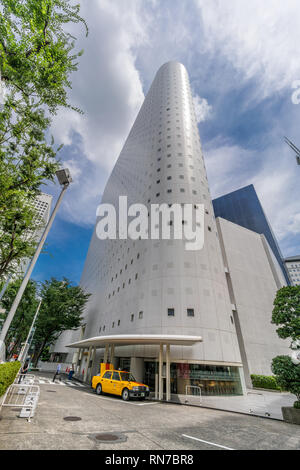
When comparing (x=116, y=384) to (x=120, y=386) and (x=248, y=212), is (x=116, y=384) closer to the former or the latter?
(x=120, y=386)

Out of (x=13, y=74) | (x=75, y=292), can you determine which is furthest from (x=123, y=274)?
(x=13, y=74)

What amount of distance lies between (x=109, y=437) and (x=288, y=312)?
12.0m

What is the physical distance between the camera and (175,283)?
70.2ft

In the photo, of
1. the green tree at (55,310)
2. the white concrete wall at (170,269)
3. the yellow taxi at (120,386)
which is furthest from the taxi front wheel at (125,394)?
the green tree at (55,310)

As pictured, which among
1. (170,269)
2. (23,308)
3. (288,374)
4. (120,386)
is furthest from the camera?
(23,308)

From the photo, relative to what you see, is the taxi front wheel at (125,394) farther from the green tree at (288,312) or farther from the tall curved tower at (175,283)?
the green tree at (288,312)

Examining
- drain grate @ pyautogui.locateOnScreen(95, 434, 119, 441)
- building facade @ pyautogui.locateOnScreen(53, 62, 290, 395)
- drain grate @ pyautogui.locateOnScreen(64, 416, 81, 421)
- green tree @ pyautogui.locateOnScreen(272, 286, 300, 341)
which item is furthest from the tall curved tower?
drain grate @ pyautogui.locateOnScreen(95, 434, 119, 441)

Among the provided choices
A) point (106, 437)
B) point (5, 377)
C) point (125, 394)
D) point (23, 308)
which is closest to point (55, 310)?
point (23, 308)

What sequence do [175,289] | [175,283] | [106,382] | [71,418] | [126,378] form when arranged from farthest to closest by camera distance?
[175,283], [175,289], [106,382], [126,378], [71,418]

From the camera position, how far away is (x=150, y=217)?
27688mm

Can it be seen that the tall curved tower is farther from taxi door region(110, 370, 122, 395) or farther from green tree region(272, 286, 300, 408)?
green tree region(272, 286, 300, 408)

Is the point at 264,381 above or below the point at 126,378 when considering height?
above

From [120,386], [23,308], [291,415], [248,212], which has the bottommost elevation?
[291,415]

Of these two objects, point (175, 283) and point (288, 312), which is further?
point (175, 283)
